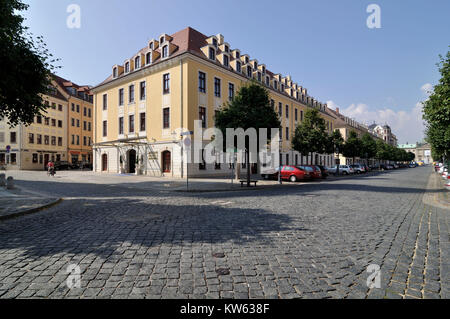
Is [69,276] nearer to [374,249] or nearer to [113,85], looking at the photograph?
[374,249]

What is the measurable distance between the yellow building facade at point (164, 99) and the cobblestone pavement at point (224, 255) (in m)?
17.4

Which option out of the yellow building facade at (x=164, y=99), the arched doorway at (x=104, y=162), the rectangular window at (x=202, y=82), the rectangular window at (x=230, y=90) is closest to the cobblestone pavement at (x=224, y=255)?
the yellow building facade at (x=164, y=99)

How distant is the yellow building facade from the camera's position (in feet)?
77.9

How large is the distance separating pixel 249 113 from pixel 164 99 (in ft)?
39.7

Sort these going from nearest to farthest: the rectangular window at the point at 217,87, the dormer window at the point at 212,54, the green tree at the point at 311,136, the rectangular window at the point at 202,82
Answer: the rectangular window at the point at 202,82, the dormer window at the point at 212,54, the rectangular window at the point at 217,87, the green tree at the point at 311,136

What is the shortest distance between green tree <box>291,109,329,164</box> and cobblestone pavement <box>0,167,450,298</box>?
21.9 meters

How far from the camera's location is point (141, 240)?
4637mm

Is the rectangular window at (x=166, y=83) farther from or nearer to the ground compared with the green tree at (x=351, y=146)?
farther from the ground

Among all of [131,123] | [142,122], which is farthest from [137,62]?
[142,122]

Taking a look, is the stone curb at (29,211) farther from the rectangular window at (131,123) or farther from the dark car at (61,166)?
the dark car at (61,166)

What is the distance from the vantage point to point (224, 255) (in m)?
3.91

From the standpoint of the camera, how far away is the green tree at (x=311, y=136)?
28.1 m

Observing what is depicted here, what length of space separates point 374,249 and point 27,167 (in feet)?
163
